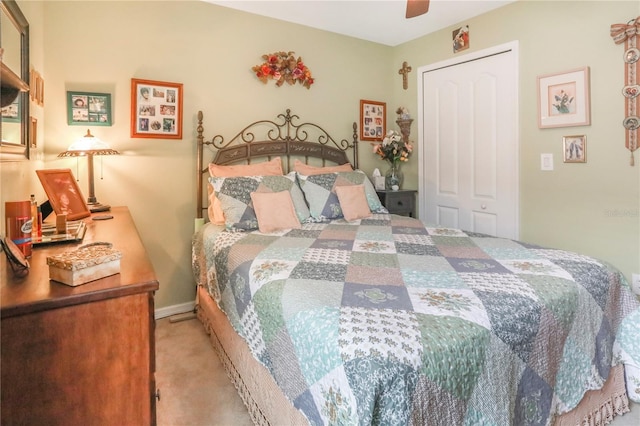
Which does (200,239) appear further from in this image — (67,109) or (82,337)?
(82,337)

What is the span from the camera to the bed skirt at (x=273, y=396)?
4.73 feet

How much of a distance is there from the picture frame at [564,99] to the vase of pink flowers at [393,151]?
1.22m

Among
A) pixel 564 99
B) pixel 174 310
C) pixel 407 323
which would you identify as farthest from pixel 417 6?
pixel 174 310

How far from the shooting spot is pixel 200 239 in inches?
102

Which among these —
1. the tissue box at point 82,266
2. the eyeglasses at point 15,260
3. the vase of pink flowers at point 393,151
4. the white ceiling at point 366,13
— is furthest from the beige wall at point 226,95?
the tissue box at point 82,266

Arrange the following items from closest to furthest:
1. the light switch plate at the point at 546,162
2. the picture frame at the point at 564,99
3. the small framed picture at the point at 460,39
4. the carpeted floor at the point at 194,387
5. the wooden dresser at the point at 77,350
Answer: the wooden dresser at the point at 77,350
the carpeted floor at the point at 194,387
the picture frame at the point at 564,99
the light switch plate at the point at 546,162
the small framed picture at the point at 460,39

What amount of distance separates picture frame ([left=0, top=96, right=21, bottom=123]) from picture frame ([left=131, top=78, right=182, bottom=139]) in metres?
1.21

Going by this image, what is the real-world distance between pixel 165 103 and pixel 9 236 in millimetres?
1933

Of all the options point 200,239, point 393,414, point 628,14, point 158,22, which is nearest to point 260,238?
point 200,239

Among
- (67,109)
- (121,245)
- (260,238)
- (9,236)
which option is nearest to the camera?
(9,236)

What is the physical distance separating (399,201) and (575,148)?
4.82 feet

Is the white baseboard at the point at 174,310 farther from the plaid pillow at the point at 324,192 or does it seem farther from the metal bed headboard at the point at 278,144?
the plaid pillow at the point at 324,192

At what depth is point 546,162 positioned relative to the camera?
9.33ft

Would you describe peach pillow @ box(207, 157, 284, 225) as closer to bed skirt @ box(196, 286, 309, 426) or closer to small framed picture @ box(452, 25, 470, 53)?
bed skirt @ box(196, 286, 309, 426)
